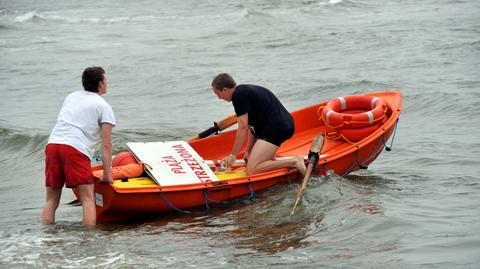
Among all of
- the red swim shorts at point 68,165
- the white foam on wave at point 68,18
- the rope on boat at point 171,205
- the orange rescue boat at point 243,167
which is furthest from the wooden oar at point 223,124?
the white foam on wave at point 68,18

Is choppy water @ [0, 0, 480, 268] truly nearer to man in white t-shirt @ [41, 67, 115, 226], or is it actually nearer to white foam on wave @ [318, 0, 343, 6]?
white foam on wave @ [318, 0, 343, 6]

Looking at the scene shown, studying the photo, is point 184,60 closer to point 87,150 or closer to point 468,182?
point 468,182

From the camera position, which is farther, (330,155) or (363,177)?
(363,177)

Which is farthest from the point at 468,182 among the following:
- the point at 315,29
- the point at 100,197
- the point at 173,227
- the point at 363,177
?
the point at 315,29

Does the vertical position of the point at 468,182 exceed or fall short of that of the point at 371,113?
→ it falls short

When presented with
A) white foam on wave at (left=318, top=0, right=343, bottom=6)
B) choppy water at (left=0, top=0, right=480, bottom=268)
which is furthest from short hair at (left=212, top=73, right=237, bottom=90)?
white foam on wave at (left=318, top=0, right=343, bottom=6)

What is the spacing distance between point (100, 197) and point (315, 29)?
2122 centimetres

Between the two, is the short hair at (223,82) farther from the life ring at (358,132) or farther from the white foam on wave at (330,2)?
the white foam on wave at (330,2)

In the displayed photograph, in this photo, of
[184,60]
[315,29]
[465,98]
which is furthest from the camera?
[315,29]

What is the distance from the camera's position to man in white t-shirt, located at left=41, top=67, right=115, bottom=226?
7.56m

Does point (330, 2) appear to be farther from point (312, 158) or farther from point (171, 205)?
point (171, 205)

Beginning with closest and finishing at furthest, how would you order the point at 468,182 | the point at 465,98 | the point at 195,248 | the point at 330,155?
1. the point at 195,248
2. the point at 330,155
3. the point at 468,182
4. the point at 465,98

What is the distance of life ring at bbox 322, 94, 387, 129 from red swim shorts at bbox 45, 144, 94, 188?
4141mm

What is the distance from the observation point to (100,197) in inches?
323
